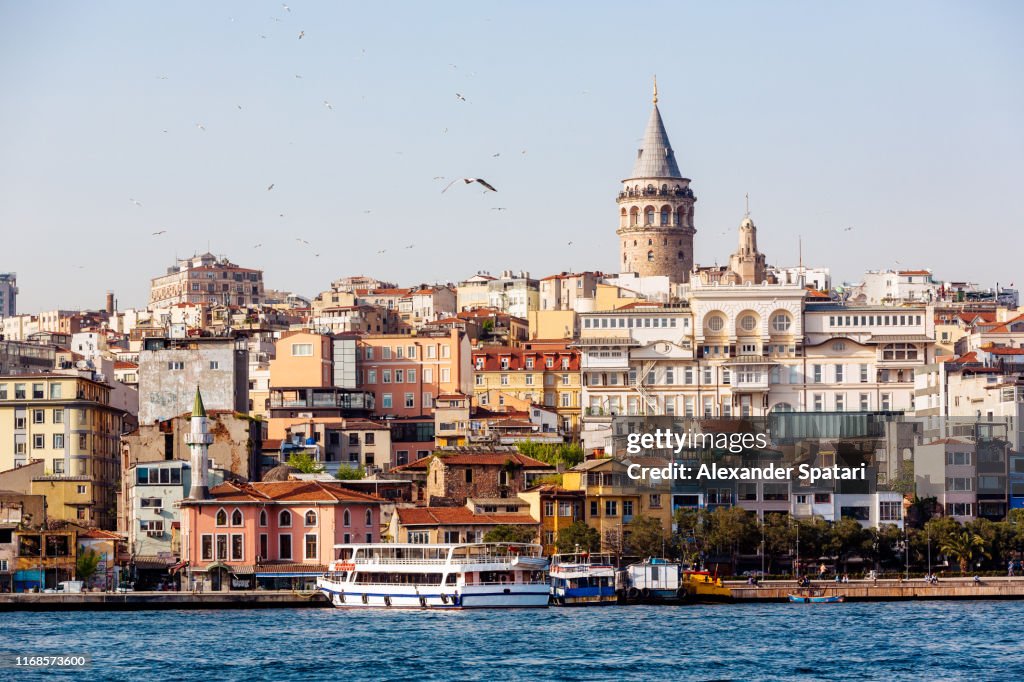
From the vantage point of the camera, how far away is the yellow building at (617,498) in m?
78.3

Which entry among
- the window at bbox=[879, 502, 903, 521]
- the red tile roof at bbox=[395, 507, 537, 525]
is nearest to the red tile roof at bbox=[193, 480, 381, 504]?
the red tile roof at bbox=[395, 507, 537, 525]

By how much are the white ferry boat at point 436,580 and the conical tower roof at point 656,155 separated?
83.1 metres

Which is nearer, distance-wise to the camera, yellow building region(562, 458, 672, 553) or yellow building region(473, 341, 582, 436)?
yellow building region(562, 458, 672, 553)

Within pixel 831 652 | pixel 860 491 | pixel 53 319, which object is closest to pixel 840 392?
pixel 860 491

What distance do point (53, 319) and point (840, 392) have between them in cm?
8752

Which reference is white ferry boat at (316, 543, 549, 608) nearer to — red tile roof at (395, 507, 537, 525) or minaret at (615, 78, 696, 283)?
red tile roof at (395, 507, 537, 525)

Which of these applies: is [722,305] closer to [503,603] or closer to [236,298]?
[503,603]

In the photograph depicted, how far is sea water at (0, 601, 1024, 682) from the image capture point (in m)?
52.3

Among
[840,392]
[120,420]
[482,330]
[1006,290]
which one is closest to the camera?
[120,420]

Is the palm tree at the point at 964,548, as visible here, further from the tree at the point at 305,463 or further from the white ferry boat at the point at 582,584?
the tree at the point at 305,463

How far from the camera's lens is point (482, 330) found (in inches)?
5285

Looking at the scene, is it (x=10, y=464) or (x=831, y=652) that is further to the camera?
(x=10, y=464)

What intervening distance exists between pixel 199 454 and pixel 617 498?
15093mm

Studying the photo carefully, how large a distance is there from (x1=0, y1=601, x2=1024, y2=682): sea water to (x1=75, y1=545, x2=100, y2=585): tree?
4.70m
